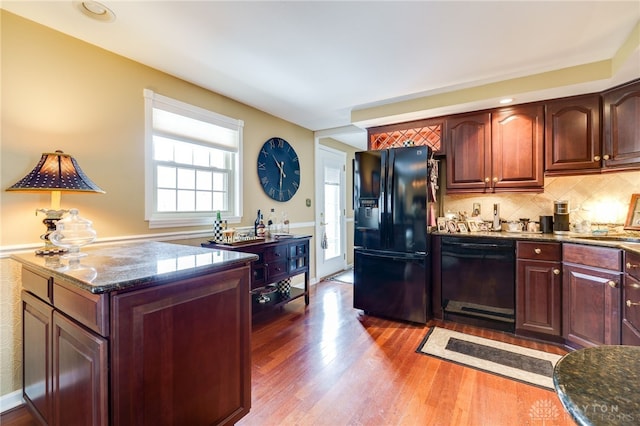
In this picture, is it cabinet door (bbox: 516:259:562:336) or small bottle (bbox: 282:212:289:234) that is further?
small bottle (bbox: 282:212:289:234)

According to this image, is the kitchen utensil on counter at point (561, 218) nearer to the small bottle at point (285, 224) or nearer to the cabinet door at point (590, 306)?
the cabinet door at point (590, 306)

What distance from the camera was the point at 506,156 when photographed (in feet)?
9.43

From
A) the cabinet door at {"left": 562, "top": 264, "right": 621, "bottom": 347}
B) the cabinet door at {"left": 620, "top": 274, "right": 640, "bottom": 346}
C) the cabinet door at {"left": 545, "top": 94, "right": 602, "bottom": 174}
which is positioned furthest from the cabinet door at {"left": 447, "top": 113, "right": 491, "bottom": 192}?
the cabinet door at {"left": 620, "top": 274, "right": 640, "bottom": 346}

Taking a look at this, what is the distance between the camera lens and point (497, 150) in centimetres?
291

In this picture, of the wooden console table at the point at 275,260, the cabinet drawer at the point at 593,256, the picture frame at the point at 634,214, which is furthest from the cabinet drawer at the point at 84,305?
the picture frame at the point at 634,214

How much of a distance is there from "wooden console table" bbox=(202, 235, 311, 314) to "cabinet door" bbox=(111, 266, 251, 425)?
3.90ft

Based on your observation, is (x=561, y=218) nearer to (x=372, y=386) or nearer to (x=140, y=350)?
(x=372, y=386)

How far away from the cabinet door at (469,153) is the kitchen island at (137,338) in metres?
2.58

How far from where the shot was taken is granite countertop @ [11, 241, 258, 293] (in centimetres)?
110

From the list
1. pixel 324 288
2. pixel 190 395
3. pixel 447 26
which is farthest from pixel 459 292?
pixel 190 395

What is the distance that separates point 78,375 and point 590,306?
335cm

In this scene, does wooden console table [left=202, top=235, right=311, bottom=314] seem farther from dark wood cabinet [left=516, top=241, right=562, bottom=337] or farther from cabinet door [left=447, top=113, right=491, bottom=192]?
dark wood cabinet [left=516, top=241, right=562, bottom=337]

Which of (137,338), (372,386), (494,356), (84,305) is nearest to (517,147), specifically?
(494,356)

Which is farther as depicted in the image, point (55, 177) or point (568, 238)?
point (568, 238)
